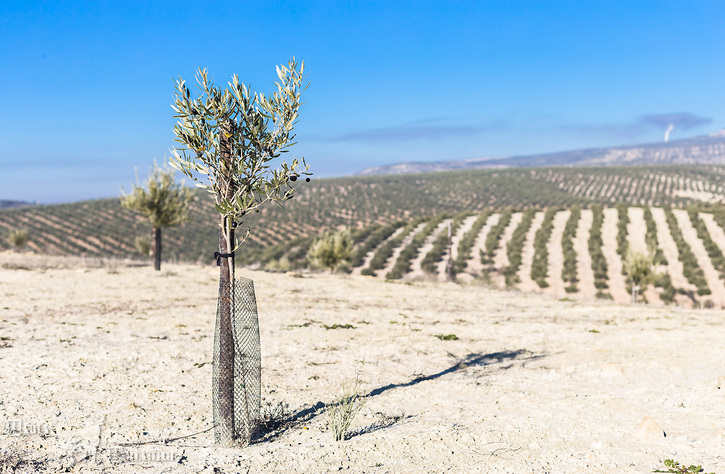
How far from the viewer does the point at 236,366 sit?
21.2 ft

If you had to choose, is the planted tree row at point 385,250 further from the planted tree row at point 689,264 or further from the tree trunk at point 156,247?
the planted tree row at point 689,264

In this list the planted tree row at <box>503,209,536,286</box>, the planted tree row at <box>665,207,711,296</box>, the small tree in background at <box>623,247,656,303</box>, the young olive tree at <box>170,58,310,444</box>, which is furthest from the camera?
the planted tree row at <box>503,209,536,286</box>

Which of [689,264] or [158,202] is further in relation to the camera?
[689,264]

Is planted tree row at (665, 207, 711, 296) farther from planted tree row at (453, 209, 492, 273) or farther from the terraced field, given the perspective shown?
planted tree row at (453, 209, 492, 273)

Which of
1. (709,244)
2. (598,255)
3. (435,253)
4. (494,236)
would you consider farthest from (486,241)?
(709,244)

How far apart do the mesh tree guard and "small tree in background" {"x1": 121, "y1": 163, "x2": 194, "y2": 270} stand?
18.9m

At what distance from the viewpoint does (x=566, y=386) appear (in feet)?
29.9

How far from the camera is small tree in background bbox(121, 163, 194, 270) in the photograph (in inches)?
912

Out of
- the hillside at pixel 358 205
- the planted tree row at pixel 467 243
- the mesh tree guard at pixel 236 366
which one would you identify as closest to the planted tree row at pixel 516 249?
the planted tree row at pixel 467 243

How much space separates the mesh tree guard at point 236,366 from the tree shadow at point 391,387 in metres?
0.44

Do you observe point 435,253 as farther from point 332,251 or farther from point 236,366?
point 236,366

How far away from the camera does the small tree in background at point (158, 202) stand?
23.2 meters

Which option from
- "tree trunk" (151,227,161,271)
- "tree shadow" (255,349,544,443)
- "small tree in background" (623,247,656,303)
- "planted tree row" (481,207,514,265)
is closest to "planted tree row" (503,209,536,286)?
"planted tree row" (481,207,514,265)

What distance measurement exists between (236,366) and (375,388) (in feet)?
10.9
